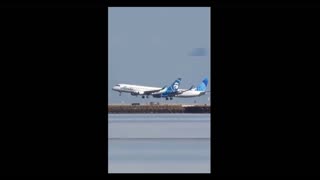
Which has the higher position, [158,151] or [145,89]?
[145,89]

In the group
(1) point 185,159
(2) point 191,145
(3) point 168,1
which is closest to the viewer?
(3) point 168,1

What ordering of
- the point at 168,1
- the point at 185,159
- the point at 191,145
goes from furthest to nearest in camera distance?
the point at 191,145
the point at 185,159
the point at 168,1

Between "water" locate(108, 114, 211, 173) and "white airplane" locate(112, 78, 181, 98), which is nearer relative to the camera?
"water" locate(108, 114, 211, 173)

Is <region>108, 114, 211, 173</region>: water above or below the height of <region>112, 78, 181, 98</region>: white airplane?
below

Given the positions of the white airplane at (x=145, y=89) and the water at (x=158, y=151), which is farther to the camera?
the white airplane at (x=145, y=89)

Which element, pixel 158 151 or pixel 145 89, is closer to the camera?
pixel 158 151

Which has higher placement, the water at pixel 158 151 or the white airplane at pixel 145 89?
the white airplane at pixel 145 89
